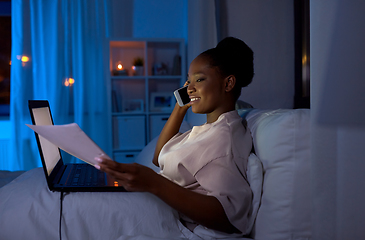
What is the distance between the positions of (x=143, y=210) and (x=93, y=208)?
14 cm

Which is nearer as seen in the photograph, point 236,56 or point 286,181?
point 286,181

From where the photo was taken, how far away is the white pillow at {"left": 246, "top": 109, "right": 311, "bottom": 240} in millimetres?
639

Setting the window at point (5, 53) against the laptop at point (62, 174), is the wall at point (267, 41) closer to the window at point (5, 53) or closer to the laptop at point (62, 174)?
the laptop at point (62, 174)

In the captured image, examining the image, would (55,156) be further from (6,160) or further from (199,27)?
(6,160)

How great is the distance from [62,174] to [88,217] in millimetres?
348

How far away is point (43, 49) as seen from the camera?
2828 millimetres

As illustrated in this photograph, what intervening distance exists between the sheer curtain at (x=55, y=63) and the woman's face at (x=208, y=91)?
208 cm

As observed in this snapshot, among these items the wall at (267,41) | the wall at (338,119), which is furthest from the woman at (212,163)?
the wall at (267,41)

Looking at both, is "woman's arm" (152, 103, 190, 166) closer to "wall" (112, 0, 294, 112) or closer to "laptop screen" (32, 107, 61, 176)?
"laptop screen" (32, 107, 61, 176)

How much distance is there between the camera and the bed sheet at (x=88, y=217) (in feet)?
2.33

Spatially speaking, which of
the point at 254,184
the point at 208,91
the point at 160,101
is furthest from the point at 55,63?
the point at 254,184

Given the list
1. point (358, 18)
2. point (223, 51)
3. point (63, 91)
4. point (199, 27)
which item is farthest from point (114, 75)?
point (358, 18)

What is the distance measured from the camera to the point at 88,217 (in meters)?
0.74

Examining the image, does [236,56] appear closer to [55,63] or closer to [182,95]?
[182,95]
